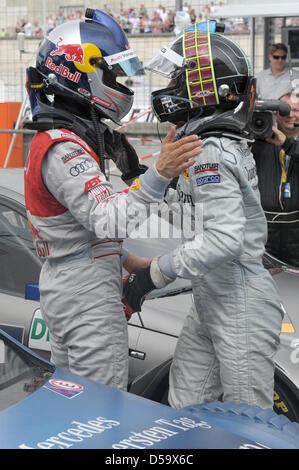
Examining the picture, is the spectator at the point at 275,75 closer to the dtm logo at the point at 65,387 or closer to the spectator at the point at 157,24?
the spectator at the point at 157,24

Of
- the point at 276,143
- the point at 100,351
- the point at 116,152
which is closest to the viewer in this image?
the point at 100,351

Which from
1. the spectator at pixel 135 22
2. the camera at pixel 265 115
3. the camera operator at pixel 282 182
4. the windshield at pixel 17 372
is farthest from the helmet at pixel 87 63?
the spectator at pixel 135 22

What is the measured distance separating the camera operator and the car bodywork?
0.78m

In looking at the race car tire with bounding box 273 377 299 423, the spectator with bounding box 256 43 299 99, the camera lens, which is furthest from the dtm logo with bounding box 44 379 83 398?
the spectator with bounding box 256 43 299 99

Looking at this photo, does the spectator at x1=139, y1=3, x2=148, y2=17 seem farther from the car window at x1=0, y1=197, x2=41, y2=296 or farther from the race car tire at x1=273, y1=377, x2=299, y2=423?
the race car tire at x1=273, y1=377, x2=299, y2=423

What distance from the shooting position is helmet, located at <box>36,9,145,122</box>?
272 cm

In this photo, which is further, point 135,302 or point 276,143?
point 276,143

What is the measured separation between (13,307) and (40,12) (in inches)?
428

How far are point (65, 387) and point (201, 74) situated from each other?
46.7 inches

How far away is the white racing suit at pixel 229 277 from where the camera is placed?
2.42 meters

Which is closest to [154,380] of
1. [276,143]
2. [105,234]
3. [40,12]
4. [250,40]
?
[105,234]

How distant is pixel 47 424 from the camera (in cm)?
204

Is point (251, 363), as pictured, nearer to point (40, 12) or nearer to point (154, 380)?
point (154, 380)

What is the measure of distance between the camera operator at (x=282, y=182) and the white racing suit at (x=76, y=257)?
222cm
